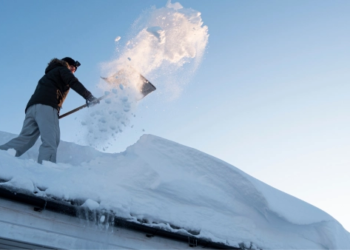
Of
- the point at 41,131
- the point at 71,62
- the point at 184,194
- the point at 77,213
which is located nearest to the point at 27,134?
the point at 41,131

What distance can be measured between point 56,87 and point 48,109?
0.30 m

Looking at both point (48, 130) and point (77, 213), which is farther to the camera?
point (48, 130)

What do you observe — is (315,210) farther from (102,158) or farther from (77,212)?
(77,212)

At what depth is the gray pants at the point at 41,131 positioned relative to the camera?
125 inches

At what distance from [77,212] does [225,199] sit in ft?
4.55

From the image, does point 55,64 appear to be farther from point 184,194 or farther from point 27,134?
point 184,194

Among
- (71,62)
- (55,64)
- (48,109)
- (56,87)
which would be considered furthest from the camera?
(71,62)

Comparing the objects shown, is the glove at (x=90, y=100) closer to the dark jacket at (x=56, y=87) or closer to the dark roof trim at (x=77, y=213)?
the dark jacket at (x=56, y=87)

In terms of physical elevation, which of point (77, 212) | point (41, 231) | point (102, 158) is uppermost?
point (102, 158)

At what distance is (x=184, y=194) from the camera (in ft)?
9.46

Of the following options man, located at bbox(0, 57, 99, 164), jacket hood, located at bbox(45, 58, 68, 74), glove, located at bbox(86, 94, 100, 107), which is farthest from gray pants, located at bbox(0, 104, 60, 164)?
jacket hood, located at bbox(45, 58, 68, 74)

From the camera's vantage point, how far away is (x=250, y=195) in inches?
122

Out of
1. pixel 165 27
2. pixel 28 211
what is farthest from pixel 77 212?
pixel 165 27

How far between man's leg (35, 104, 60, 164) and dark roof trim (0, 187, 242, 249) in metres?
1.03
